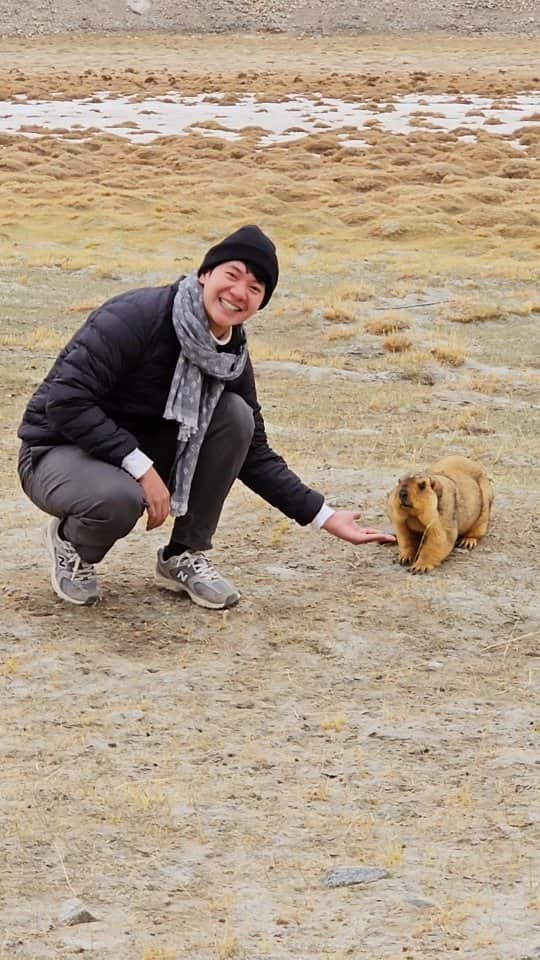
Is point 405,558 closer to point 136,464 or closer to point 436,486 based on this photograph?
point 436,486

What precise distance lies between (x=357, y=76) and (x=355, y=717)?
5606 centimetres

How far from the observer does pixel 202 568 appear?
5.80m

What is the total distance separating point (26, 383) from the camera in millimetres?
11797

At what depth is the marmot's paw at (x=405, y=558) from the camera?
6430 millimetres

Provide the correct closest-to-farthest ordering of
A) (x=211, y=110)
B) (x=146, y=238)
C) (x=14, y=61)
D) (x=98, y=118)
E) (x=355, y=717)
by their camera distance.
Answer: (x=355, y=717) < (x=146, y=238) < (x=98, y=118) < (x=211, y=110) < (x=14, y=61)

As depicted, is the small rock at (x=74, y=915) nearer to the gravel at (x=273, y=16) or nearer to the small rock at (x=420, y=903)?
the small rock at (x=420, y=903)

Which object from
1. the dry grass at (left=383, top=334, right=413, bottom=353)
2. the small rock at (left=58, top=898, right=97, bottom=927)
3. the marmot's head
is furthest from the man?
the dry grass at (left=383, top=334, right=413, bottom=353)

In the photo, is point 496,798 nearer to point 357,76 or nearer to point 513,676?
point 513,676

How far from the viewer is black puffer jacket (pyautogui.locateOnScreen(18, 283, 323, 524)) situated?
5.09 meters

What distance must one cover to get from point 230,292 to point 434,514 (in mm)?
1751

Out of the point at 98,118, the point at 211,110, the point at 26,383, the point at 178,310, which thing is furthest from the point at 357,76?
the point at 178,310

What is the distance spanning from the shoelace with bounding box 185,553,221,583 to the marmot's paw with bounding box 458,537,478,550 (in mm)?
1456

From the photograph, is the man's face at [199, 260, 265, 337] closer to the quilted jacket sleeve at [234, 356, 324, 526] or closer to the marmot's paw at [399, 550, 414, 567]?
the quilted jacket sleeve at [234, 356, 324, 526]

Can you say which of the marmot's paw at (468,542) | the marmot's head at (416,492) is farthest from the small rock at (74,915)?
the marmot's paw at (468,542)
